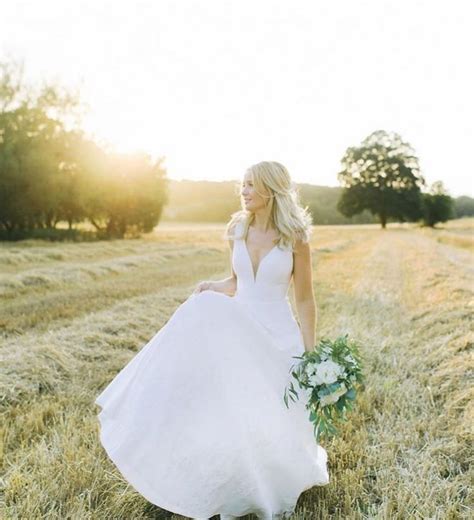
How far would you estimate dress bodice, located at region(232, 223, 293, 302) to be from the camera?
3363mm

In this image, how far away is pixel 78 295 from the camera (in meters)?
11.0

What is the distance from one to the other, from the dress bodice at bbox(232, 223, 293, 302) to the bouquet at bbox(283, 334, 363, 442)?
1.78 feet

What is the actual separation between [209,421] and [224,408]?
11cm

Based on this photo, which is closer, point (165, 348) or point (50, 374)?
point (165, 348)

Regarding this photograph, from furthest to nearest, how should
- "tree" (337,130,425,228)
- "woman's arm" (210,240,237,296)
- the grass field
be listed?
1. "tree" (337,130,425,228)
2. "woman's arm" (210,240,237,296)
3. the grass field

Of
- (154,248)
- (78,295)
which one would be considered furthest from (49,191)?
(78,295)

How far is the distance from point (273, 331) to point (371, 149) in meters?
67.8

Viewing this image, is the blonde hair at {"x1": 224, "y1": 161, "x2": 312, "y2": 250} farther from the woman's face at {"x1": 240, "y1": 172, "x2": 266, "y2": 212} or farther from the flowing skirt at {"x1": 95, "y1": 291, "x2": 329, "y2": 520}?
the flowing skirt at {"x1": 95, "y1": 291, "x2": 329, "y2": 520}

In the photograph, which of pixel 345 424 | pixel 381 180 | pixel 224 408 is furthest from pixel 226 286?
pixel 381 180

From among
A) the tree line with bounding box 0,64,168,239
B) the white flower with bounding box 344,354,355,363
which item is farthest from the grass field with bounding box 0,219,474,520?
the tree line with bounding box 0,64,168,239

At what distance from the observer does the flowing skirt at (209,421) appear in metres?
2.87

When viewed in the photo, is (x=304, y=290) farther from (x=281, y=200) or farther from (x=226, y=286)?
(x=226, y=286)

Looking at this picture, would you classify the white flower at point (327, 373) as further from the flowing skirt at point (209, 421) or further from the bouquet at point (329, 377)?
the flowing skirt at point (209, 421)

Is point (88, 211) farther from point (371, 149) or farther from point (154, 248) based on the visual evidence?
point (371, 149)
